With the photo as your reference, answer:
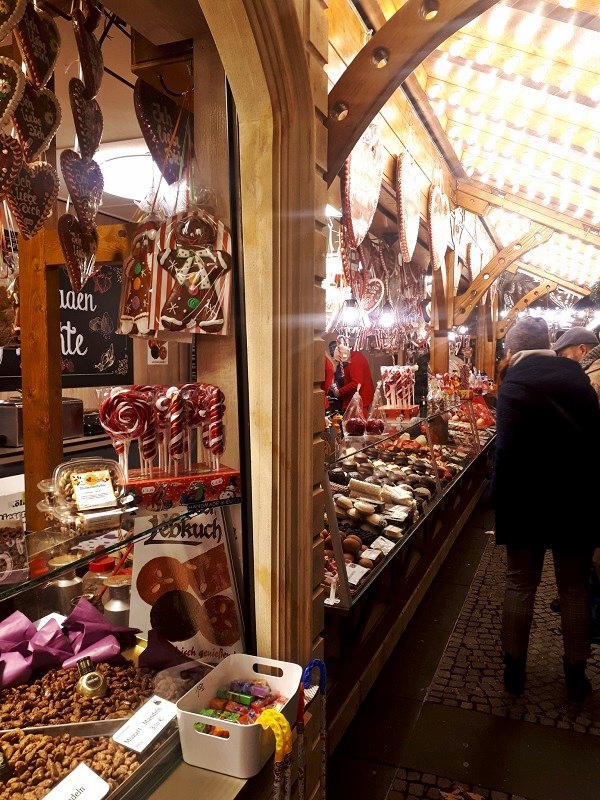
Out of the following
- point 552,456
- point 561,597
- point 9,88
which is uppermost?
point 9,88

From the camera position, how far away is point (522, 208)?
6.64 metres

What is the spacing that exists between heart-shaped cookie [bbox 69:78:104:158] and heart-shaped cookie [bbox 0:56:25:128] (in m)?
0.33

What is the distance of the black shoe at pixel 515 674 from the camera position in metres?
3.44

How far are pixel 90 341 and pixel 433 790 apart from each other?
4481mm

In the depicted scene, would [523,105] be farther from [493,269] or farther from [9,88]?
[9,88]

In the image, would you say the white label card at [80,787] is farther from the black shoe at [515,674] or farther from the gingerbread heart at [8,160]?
the black shoe at [515,674]

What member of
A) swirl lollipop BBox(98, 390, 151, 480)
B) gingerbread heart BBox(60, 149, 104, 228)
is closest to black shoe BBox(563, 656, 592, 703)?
swirl lollipop BBox(98, 390, 151, 480)

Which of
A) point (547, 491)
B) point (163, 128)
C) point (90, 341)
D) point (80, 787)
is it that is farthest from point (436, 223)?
point (80, 787)

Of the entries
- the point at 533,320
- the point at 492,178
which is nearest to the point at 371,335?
the point at 533,320

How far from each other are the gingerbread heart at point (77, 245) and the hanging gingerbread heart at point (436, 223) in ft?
11.6

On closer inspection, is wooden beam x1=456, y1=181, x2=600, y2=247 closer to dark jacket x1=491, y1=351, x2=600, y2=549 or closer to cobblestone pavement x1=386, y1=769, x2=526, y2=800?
dark jacket x1=491, y1=351, x2=600, y2=549

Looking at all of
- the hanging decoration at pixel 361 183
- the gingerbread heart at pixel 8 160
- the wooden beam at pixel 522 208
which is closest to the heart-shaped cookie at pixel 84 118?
the gingerbread heart at pixel 8 160

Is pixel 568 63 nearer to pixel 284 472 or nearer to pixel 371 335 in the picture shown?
pixel 371 335

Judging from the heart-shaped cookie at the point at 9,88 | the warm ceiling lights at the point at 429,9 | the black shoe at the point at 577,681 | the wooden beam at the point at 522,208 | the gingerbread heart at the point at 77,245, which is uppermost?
the wooden beam at the point at 522,208
